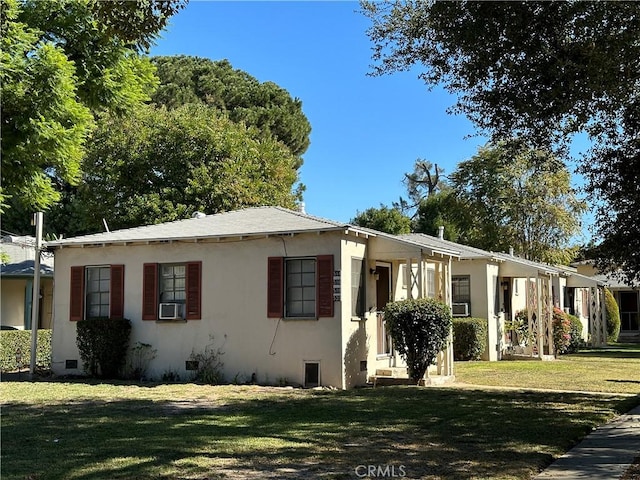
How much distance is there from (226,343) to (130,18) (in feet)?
28.6

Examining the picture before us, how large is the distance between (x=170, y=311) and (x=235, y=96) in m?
23.9

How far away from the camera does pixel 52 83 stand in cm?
1120

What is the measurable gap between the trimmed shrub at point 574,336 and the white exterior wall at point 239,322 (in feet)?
46.8

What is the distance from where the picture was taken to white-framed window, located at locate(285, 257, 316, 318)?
47.7 ft

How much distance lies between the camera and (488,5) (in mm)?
8523

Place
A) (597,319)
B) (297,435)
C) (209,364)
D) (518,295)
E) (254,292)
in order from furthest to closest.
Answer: (597,319) < (518,295) < (209,364) < (254,292) < (297,435)

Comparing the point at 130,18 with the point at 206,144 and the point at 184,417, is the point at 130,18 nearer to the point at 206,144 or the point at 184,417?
the point at 184,417

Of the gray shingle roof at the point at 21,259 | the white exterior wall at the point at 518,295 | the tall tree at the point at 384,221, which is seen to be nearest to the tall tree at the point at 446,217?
the tall tree at the point at 384,221

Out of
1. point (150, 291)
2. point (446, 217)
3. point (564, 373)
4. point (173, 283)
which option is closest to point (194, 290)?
point (173, 283)

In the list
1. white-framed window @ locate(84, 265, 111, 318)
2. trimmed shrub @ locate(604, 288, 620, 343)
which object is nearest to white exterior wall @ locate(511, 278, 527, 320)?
trimmed shrub @ locate(604, 288, 620, 343)

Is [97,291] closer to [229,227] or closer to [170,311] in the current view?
[170,311]

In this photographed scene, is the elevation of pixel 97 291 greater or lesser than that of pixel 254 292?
greater

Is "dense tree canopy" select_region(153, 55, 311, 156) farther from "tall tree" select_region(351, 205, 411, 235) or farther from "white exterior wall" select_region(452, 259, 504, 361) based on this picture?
"white exterior wall" select_region(452, 259, 504, 361)

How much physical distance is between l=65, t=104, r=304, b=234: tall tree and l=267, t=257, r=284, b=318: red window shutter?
12488mm
